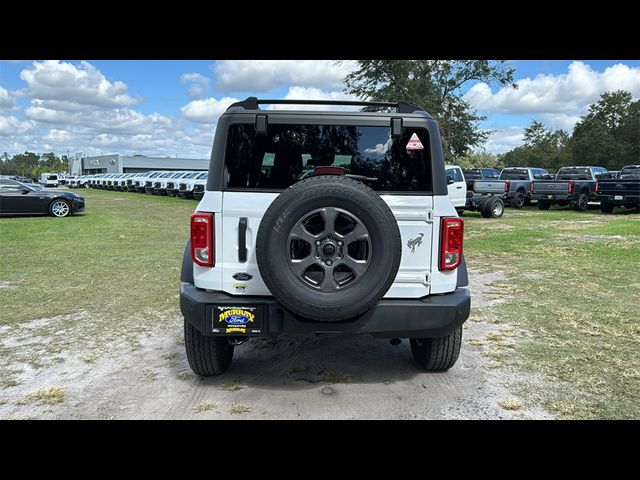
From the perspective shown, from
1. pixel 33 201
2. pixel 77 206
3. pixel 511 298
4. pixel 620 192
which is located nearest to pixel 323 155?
pixel 511 298

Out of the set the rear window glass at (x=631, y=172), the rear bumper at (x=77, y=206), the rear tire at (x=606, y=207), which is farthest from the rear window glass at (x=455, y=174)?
the rear bumper at (x=77, y=206)

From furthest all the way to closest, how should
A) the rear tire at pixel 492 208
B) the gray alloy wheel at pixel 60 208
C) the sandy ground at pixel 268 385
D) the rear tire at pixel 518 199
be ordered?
1. the rear tire at pixel 518 199
2. the rear tire at pixel 492 208
3. the gray alloy wheel at pixel 60 208
4. the sandy ground at pixel 268 385

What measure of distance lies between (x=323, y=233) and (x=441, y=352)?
157 cm

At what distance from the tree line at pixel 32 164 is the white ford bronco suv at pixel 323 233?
14206cm

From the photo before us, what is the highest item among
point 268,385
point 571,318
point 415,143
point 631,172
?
point 631,172

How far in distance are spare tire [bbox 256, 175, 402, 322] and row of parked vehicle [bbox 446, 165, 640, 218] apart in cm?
1349

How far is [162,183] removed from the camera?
3478 centimetres

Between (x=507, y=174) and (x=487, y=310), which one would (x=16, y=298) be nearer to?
Answer: (x=487, y=310)

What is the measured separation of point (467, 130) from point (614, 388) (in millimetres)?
37039

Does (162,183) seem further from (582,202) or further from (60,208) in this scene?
(582,202)

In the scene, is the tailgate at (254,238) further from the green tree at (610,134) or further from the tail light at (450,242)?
the green tree at (610,134)

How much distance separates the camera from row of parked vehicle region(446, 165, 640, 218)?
61.3ft

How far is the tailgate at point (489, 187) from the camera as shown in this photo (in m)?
20.2
